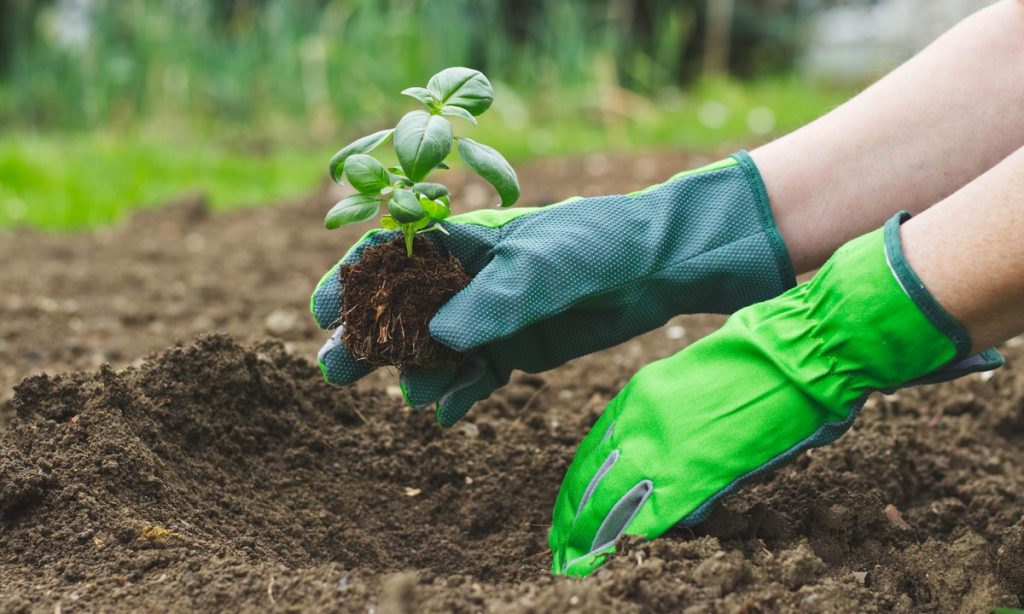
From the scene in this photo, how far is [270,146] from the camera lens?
595cm

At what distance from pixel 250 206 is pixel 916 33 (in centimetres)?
557

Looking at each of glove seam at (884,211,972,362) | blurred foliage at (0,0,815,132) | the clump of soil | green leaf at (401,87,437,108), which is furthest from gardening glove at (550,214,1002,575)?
blurred foliage at (0,0,815,132)

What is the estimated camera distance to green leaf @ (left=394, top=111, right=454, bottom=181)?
59.1 inches

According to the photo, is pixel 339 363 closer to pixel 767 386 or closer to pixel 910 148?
pixel 767 386

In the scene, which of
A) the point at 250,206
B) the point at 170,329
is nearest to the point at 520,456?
the point at 170,329

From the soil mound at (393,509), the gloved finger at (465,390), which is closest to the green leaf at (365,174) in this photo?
the gloved finger at (465,390)

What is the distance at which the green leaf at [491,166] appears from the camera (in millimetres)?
1519

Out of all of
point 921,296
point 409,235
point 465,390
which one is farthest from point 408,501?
point 921,296

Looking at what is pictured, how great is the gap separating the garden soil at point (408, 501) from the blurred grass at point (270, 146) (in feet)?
7.82

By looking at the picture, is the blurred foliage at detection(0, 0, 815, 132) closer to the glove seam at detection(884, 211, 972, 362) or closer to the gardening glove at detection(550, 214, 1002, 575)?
the gardening glove at detection(550, 214, 1002, 575)

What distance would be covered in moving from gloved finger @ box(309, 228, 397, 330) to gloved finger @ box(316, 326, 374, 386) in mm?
28

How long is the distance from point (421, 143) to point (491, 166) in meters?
0.11

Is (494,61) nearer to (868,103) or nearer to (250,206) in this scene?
(250,206)

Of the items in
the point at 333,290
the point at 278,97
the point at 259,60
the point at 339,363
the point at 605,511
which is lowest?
the point at 605,511
